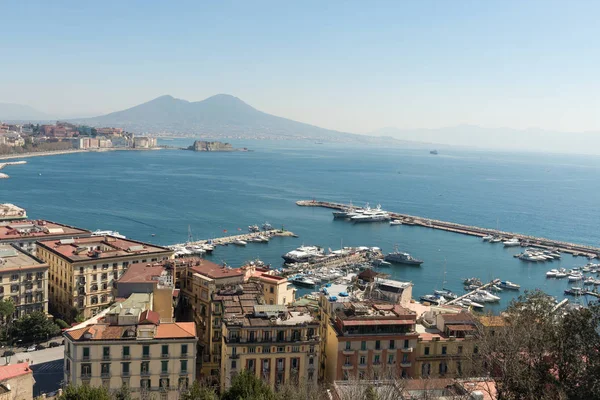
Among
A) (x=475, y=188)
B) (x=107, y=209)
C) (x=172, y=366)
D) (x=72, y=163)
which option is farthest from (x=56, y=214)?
(x=475, y=188)

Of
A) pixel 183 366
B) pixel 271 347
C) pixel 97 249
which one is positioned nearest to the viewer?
pixel 183 366

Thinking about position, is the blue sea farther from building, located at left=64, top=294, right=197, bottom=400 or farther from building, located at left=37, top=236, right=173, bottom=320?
building, located at left=64, top=294, right=197, bottom=400

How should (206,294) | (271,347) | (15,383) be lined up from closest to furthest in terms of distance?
(15,383) < (271,347) < (206,294)

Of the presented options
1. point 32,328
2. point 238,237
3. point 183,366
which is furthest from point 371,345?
point 238,237

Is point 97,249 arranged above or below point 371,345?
above

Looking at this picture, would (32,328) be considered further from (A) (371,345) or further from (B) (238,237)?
(B) (238,237)

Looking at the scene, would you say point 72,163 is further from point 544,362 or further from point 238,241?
point 544,362

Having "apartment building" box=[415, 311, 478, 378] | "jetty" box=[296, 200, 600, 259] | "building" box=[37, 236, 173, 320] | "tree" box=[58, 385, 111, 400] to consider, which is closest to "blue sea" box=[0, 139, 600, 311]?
"jetty" box=[296, 200, 600, 259]
